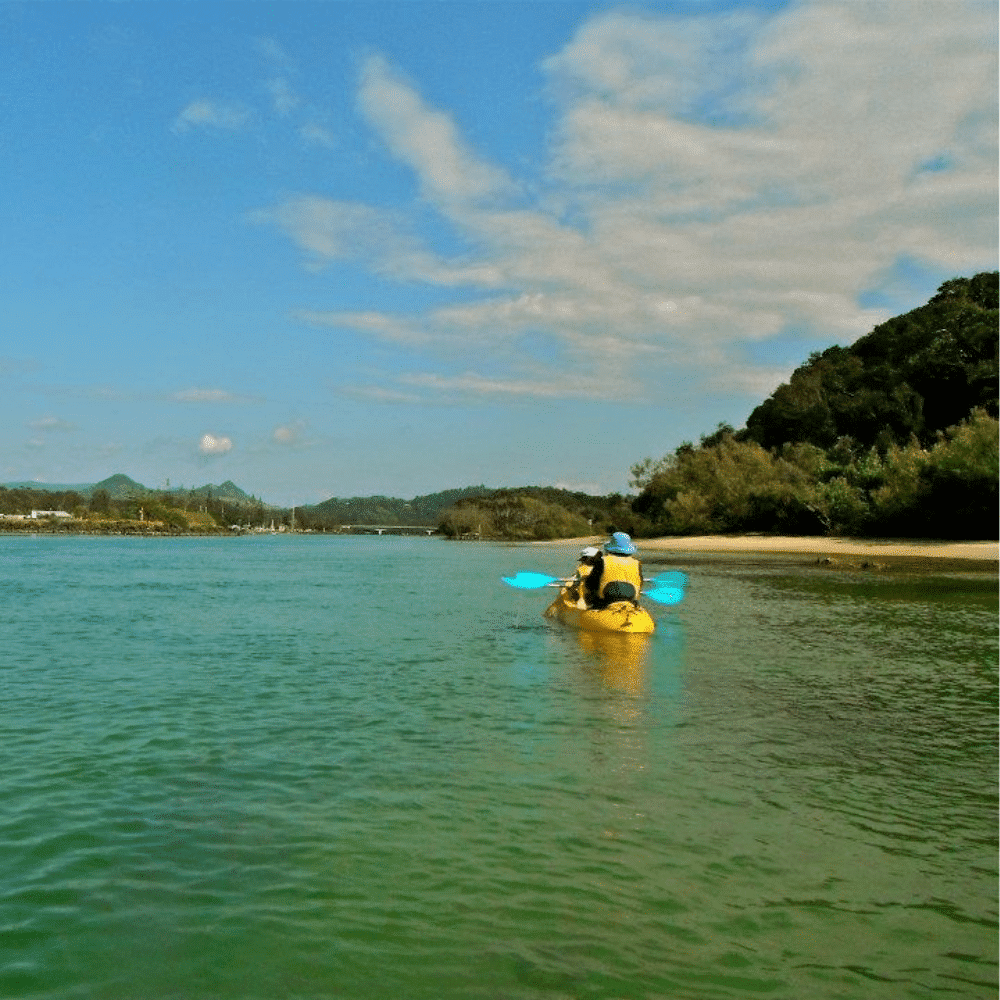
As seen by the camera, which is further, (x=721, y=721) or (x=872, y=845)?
(x=721, y=721)

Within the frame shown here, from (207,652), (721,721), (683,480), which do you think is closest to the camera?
(721,721)

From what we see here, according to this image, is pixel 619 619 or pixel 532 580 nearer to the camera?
pixel 619 619

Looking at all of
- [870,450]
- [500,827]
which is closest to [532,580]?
[500,827]

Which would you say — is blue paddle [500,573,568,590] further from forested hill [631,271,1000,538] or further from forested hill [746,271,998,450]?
forested hill [746,271,998,450]

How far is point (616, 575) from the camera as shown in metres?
20.3

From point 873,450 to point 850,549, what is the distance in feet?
48.3

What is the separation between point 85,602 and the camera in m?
32.6

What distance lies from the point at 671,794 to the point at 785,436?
314 ft

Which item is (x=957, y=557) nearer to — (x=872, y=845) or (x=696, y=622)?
(x=696, y=622)

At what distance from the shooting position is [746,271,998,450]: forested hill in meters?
74.9

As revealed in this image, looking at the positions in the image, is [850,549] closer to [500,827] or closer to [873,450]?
[873,450]

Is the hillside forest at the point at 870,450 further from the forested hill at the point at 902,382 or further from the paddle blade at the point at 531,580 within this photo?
the paddle blade at the point at 531,580

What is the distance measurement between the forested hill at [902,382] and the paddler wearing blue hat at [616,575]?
192ft

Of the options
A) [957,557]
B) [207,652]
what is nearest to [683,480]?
[957,557]
